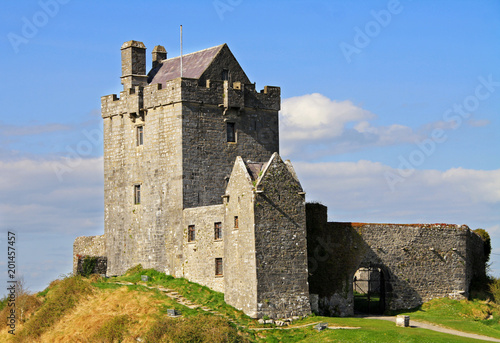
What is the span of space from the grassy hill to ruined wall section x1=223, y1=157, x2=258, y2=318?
2.60 feet

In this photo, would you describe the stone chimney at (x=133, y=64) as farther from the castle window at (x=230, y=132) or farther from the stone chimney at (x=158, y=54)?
the castle window at (x=230, y=132)

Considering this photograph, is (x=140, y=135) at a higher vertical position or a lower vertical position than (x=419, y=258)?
higher

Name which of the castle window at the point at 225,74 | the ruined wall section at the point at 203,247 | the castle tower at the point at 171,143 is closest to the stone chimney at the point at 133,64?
the castle tower at the point at 171,143

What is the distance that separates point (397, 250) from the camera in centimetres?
4884

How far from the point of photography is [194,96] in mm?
49688

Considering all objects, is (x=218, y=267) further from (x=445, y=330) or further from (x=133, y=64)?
(x=133, y=64)

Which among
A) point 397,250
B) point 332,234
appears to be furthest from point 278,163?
point 397,250

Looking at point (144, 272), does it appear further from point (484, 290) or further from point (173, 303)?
A: point (484, 290)

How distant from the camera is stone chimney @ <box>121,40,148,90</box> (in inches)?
2074

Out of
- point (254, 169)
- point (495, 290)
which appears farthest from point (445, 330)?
point (254, 169)

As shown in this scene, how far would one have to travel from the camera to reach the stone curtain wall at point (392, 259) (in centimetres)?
4669

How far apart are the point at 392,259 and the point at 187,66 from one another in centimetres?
1680

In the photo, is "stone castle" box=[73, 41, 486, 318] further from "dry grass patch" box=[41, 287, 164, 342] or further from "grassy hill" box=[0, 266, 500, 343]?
"dry grass patch" box=[41, 287, 164, 342]

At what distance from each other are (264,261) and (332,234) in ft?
20.9
